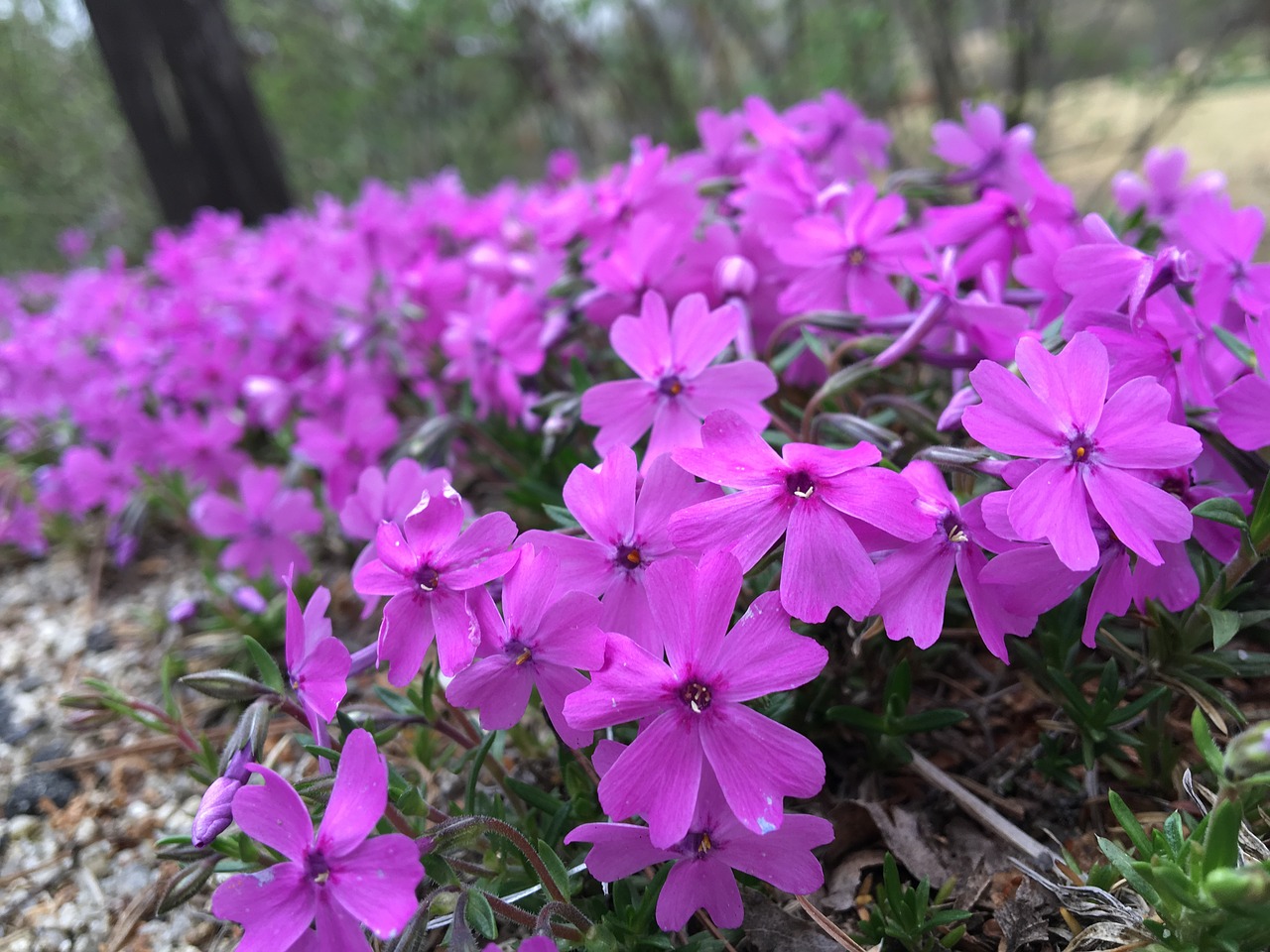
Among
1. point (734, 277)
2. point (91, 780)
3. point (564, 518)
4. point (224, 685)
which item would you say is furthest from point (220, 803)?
point (734, 277)

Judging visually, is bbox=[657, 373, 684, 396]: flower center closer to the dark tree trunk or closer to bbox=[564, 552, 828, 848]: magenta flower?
bbox=[564, 552, 828, 848]: magenta flower

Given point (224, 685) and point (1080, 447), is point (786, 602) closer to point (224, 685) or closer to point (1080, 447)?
point (1080, 447)

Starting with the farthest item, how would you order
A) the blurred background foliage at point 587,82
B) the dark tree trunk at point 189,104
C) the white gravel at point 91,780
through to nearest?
the dark tree trunk at point 189,104
the blurred background foliage at point 587,82
the white gravel at point 91,780

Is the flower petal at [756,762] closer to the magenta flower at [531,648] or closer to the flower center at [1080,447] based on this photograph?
the magenta flower at [531,648]

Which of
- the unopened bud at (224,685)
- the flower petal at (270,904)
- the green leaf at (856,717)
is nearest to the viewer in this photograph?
the flower petal at (270,904)

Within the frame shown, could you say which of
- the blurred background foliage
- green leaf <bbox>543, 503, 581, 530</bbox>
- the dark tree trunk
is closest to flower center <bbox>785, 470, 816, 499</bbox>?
green leaf <bbox>543, 503, 581, 530</bbox>

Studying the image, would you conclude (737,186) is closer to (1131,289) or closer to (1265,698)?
(1131,289)

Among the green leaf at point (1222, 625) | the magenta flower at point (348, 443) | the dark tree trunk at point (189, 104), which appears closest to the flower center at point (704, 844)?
the green leaf at point (1222, 625)
